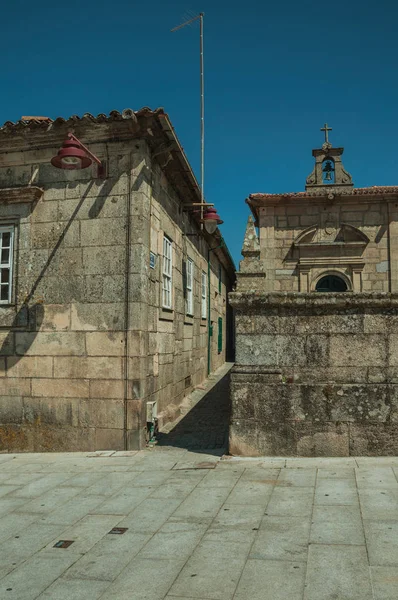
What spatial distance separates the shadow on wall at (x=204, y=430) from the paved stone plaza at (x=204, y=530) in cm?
101

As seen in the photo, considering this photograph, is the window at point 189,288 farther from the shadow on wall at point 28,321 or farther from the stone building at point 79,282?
the shadow on wall at point 28,321

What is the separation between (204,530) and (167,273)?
5843mm

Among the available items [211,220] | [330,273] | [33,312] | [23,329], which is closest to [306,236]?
[330,273]

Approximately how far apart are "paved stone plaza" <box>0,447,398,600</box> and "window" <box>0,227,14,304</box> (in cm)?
295

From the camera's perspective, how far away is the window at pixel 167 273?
9.23 meters

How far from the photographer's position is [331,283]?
1469 cm

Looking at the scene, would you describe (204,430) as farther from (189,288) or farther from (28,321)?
(189,288)

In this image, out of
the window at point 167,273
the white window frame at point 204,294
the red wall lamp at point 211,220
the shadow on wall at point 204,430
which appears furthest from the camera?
the white window frame at point 204,294

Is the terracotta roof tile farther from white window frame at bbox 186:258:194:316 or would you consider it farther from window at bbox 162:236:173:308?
white window frame at bbox 186:258:194:316

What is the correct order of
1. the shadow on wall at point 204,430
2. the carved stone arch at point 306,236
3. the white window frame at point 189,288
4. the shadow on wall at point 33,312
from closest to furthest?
the shadow on wall at point 204,430, the shadow on wall at point 33,312, the white window frame at point 189,288, the carved stone arch at point 306,236

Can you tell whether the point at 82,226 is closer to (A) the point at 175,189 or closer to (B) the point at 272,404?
(A) the point at 175,189

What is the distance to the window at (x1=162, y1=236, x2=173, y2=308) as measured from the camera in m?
9.23

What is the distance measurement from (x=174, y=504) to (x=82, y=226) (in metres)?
4.60

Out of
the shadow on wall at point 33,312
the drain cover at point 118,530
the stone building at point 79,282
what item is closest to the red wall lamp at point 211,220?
the stone building at point 79,282
